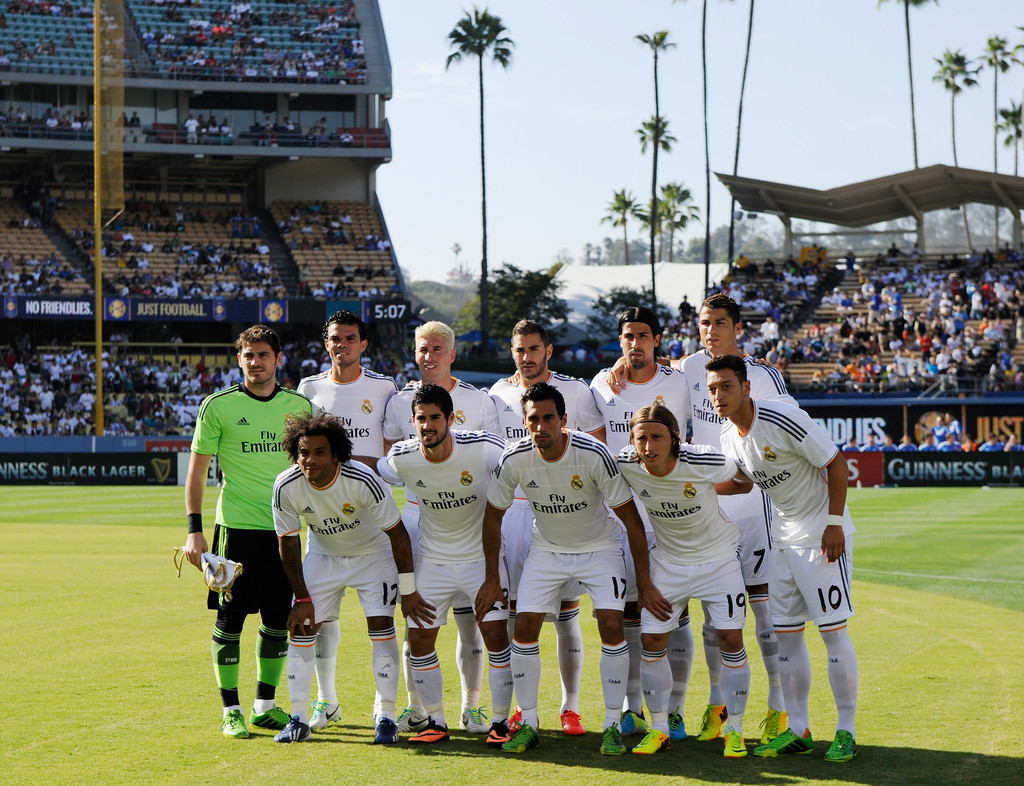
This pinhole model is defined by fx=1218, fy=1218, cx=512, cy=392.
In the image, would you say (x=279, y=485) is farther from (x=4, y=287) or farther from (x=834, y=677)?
(x=4, y=287)

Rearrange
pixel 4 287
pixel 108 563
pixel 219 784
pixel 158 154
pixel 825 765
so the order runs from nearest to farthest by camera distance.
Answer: pixel 219 784
pixel 825 765
pixel 108 563
pixel 4 287
pixel 158 154

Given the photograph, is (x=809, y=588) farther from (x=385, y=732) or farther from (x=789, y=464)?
(x=385, y=732)

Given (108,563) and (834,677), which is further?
(108,563)

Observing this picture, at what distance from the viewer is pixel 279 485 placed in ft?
26.0

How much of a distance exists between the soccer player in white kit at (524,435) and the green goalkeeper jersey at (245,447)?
5.26ft

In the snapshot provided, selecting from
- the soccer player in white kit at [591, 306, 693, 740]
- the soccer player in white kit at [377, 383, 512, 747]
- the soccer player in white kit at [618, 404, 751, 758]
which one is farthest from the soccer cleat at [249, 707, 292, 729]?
the soccer player in white kit at [618, 404, 751, 758]

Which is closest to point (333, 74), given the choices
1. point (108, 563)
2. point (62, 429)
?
point (62, 429)

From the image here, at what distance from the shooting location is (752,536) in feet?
27.3

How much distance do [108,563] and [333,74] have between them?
43.8m

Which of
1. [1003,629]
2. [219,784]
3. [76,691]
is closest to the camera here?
[219,784]

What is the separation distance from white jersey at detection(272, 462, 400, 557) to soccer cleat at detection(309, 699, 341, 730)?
1.27 meters

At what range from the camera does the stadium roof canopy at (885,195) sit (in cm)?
4778

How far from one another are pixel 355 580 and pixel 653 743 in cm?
224

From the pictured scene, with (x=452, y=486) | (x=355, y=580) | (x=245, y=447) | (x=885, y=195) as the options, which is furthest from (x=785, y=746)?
(x=885, y=195)
